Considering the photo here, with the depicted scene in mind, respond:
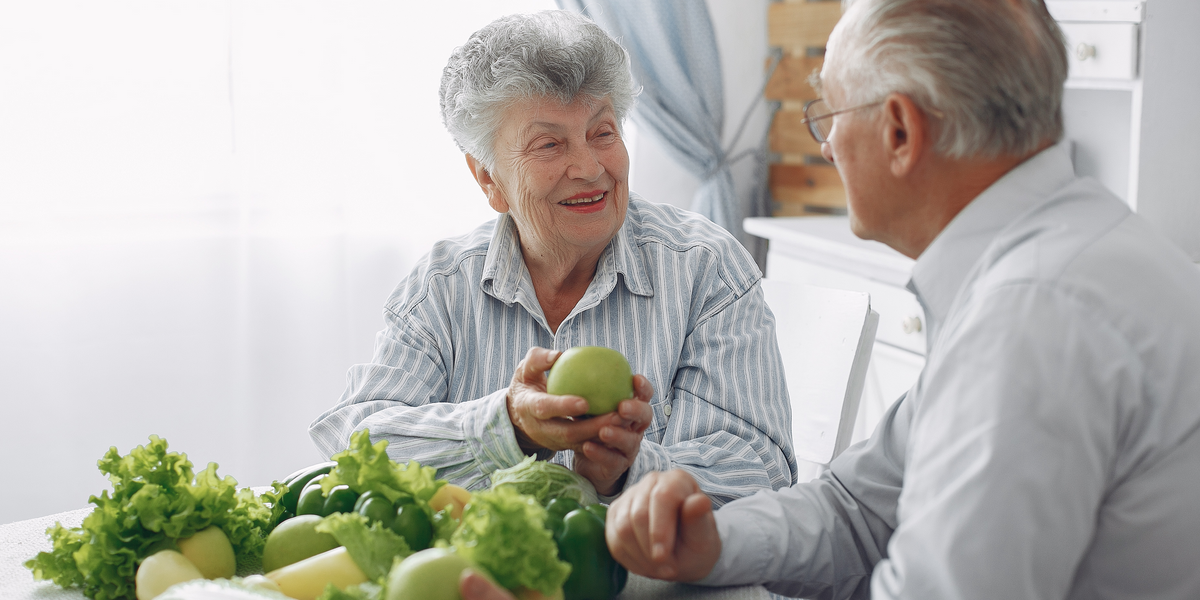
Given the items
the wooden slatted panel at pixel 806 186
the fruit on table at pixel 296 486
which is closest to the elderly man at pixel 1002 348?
the fruit on table at pixel 296 486

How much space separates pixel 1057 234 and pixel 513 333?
90 cm

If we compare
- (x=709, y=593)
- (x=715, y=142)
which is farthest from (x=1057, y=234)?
(x=715, y=142)

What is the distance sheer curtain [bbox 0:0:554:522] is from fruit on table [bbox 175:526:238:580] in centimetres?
205

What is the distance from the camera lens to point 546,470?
1041 millimetres

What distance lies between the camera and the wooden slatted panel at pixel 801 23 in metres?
3.25

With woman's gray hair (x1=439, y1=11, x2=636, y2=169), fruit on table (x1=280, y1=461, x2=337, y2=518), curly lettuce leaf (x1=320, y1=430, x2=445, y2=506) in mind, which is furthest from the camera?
woman's gray hair (x1=439, y1=11, x2=636, y2=169)

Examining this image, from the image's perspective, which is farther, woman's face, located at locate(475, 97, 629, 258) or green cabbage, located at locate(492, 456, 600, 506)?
woman's face, located at locate(475, 97, 629, 258)

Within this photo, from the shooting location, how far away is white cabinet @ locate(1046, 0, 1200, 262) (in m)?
2.10

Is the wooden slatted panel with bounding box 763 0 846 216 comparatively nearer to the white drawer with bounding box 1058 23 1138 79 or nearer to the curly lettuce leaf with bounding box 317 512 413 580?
the white drawer with bounding box 1058 23 1138 79

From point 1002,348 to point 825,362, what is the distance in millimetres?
1004

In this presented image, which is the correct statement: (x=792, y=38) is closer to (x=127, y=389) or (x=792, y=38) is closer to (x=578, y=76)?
(x=578, y=76)

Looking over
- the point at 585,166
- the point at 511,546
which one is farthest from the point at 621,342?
the point at 511,546

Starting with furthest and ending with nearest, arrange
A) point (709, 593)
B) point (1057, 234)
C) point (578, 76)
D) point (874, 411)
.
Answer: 1. point (874, 411)
2. point (578, 76)
3. point (709, 593)
4. point (1057, 234)

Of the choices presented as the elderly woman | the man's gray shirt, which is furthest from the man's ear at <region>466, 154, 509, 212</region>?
the man's gray shirt
